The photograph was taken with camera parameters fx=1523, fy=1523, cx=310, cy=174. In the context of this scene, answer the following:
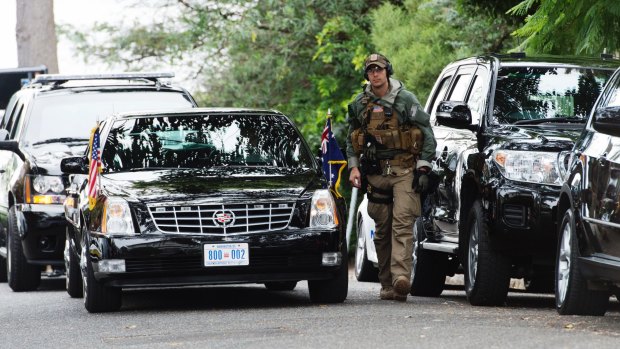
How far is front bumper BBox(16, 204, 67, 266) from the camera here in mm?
15680

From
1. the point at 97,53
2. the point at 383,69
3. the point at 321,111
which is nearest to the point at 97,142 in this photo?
the point at 383,69

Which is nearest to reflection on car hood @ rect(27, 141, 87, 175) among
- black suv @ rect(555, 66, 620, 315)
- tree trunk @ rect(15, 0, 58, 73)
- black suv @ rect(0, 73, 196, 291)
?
black suv @ rect(0, 73, 196, 291)

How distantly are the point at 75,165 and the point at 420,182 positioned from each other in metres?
3.09

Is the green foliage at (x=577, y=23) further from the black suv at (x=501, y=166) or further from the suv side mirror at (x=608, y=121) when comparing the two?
the suv side mirror at (x=608, y=121)

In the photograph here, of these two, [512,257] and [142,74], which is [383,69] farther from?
[142,74]

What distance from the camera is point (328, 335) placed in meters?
9.30

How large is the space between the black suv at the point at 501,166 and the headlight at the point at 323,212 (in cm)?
106

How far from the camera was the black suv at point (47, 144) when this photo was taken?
15664mm

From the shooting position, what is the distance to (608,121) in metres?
9.45

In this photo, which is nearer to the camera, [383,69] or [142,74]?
[383,69]

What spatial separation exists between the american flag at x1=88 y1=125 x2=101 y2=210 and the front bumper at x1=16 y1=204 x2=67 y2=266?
10.6 feet

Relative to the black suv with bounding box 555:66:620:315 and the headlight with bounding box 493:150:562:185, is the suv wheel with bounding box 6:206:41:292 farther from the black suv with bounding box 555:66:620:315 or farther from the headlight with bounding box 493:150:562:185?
the black suv with bounding box 555:66:620:315

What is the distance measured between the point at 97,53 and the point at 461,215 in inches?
1033

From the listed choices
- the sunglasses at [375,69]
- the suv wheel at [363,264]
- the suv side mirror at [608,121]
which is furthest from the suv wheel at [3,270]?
the suv side mirror at [608,121]
